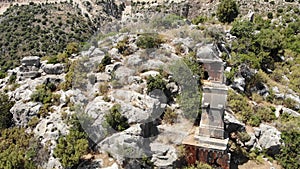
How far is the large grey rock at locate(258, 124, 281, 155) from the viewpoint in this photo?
1888cm

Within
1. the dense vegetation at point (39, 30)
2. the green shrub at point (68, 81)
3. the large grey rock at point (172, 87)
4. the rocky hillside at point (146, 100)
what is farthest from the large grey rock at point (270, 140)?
the dense vegetation at point (39, 30)

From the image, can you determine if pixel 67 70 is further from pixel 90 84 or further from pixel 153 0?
pixel 153 0

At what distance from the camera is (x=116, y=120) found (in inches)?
718

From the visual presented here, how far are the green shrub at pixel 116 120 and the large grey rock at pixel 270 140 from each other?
8331mm

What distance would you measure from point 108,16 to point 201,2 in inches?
1074

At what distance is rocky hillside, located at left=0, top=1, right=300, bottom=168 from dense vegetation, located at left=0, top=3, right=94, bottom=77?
2615cm

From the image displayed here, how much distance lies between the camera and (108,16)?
75.2 metres

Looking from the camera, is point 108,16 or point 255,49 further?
point 108,16

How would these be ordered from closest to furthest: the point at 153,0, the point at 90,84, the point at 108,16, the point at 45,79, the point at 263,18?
the point at 90,84
the point at 45,79
the point at 263,18
the point at 153,0
the point at 108,16

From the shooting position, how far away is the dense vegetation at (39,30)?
171 ft

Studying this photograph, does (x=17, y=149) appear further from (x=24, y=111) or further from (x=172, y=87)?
(x=172, y=87)

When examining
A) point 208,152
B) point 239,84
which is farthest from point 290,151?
point 239,84

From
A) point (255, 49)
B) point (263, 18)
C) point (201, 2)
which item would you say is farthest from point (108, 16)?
point (255, 49)

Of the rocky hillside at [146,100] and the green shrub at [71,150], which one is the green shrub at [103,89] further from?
the green shrub at [71,150]
